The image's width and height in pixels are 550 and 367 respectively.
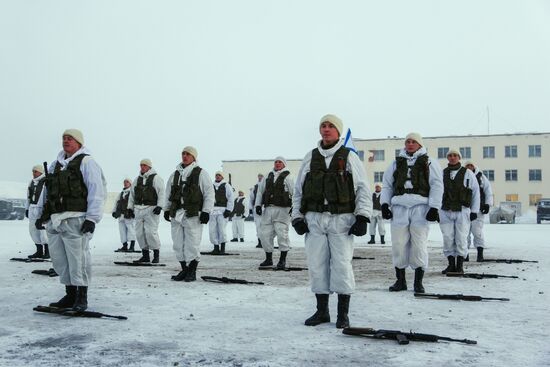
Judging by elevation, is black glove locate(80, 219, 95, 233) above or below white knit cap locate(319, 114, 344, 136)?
below

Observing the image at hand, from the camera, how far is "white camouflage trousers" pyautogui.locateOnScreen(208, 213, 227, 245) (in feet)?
48.9

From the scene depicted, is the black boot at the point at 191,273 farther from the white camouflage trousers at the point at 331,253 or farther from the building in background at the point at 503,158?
the building in background at the point at 503,158

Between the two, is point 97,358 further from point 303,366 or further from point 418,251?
point 418,251

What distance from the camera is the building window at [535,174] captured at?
60.0 metres

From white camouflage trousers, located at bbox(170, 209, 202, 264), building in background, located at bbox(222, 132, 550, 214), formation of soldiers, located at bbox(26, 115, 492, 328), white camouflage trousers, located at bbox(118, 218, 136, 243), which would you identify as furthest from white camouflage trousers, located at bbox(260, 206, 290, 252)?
building in background, located at bbox(222, 132, 550, 214)

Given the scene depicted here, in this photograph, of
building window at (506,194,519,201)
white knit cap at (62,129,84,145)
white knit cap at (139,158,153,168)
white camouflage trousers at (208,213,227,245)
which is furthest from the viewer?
building window at (506,194,519,201)

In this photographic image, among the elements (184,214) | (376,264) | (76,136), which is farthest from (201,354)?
(376,264)

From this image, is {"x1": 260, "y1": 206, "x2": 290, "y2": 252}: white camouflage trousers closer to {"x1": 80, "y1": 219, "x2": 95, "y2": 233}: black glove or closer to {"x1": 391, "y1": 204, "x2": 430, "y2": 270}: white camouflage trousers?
{"x1": 391, "y1": 204, "x2": 430, "y2": 270}: white camouflage trousers

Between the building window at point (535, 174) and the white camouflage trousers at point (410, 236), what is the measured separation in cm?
5787

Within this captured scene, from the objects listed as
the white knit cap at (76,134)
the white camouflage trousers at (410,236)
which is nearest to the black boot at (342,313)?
the white camouflage trousers at (410,236)

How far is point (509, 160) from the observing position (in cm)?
6097

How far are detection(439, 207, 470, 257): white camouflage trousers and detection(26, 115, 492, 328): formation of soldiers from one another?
0.02m

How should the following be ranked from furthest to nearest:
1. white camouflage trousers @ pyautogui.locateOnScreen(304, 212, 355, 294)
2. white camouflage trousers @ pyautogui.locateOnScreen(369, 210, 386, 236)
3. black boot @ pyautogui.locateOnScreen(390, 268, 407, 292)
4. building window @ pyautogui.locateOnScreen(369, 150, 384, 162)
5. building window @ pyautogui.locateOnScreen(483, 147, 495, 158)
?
1. building window @ pyautogui.locateOnScreen(369, 150, 384, 162)
2. building window @ pyautogui.locateOnScreen(483, 147, 495, 158)
3. white camouflage trousers @ pyautogui.locateOnScreen(369, 210, 386, 236)
4. black boot @ pyautogui.locateOnScreen(390, 268, 407, 292)
5. white camouflage trousers @ pyautogui.locateOnScreen(304, 212, 355, 294)

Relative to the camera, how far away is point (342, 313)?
5484 millimetres
